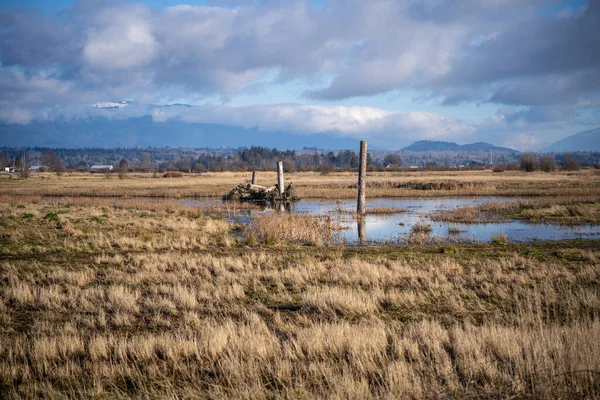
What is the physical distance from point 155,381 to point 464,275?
8524 mm

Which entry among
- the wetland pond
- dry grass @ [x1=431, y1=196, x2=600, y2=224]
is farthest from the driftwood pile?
dry grass @ [x1=431, y1=196, x2=600, y2=224]

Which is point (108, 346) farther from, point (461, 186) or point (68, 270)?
point (461, 186)

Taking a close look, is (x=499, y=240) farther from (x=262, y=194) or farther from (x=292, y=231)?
(x=262, y=194)

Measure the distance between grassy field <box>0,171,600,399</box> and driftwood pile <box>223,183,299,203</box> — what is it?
22.3 meters

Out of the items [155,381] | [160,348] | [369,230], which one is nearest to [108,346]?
[160,348]

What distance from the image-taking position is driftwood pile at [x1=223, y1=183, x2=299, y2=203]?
131 ft

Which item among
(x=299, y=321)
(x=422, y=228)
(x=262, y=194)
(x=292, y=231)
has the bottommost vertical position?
(x=299, y=321)

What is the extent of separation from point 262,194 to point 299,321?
108ft

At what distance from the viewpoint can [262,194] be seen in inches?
1631

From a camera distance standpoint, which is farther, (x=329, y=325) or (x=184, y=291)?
(x=184, y=291)

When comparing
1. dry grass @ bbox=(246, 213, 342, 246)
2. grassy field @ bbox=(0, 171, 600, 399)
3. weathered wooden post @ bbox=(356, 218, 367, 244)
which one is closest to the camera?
grassy field @ bbox=(0, 171, 600, 399)

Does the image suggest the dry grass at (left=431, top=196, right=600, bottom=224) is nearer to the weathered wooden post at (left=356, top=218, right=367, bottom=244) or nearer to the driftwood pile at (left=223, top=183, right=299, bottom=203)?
the weathered wooden post at (left=356, top=218, right=367, bottom=244)

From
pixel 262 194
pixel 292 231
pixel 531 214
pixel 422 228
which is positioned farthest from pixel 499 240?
pixel 262 194

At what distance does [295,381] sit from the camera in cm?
626
